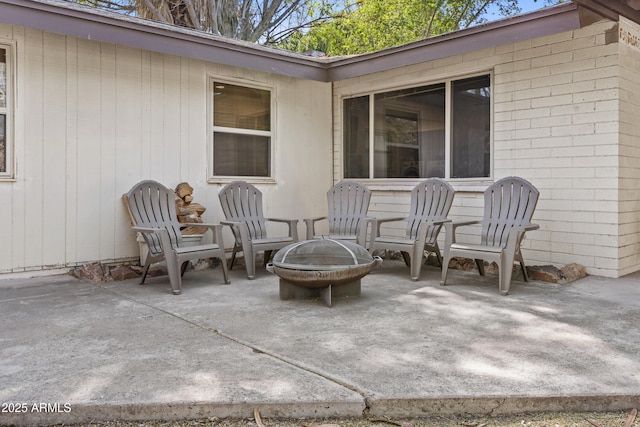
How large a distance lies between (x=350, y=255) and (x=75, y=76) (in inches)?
135

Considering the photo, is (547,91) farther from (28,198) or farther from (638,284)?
(28,198)

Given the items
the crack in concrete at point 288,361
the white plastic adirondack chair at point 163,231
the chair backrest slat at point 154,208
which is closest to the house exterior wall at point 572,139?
the white plastic adirondack chair at point 163,231

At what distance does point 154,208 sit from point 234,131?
175 cm

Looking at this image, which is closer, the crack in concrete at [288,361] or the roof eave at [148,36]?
the crack in concrete at [288,361]

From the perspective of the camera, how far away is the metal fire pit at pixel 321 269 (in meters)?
3.91

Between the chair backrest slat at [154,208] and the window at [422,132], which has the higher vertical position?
the window at [422,132]

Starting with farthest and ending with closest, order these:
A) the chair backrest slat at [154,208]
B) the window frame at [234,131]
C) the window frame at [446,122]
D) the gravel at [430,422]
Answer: the window frame at [234,131] < the window frame at [446,122] < the chair backrest slat at [154,208] < the gravel at [430,422]

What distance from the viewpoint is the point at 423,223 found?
17.2ft

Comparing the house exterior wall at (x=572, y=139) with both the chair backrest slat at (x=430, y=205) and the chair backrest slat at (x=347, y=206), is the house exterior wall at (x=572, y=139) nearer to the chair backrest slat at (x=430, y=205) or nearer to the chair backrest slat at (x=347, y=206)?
the chair backrest slat at (x=430, y=205)

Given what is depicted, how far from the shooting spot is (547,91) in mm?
5379

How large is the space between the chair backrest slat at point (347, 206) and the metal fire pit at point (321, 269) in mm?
1861

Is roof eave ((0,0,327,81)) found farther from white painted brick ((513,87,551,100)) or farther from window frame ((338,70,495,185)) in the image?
white painted brick ((513,87,551,100))

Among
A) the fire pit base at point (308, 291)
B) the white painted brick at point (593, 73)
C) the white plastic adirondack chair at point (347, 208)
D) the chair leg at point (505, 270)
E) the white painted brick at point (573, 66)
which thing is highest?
the white painted brick at point (573, 66)

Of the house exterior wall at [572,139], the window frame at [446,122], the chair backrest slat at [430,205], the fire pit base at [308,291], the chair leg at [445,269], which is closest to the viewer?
the fire pit base at [308,291]
